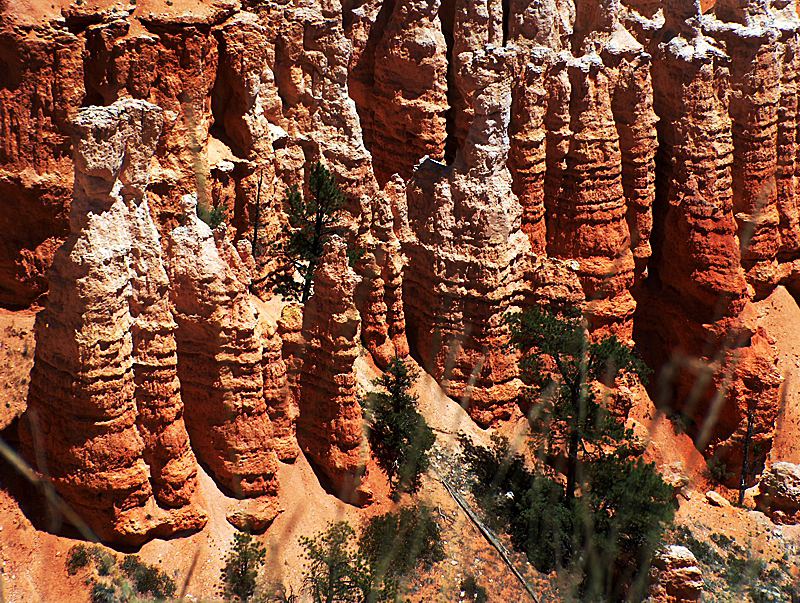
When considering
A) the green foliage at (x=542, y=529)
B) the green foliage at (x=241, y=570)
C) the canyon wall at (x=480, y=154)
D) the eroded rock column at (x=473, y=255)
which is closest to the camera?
the green foliage at (x=241, y=570)

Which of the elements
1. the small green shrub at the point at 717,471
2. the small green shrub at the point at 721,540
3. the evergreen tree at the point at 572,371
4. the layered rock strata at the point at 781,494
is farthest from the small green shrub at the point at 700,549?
the small green shrub at the point at 717,471

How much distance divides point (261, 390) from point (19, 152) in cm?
787

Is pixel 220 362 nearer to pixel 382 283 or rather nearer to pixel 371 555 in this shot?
pixel 371 555

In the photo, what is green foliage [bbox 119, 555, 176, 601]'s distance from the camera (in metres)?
23.3

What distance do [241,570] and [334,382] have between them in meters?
5.08

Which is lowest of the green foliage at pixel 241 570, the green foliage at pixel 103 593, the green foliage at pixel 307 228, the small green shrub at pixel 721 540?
the small green shrub at pixel 721 540

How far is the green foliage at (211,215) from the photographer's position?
2680 cm

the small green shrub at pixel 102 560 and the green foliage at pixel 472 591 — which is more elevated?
the small green shrub at pixel 102 560

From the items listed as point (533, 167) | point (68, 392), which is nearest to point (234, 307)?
point (68, 392)

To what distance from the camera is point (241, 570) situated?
24438 millimetres

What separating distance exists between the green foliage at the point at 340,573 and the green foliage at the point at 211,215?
7.92 meters

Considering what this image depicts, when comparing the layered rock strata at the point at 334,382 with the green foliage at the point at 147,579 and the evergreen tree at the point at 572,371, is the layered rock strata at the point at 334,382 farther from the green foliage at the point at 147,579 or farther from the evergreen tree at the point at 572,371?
the evergreen tree at the point at 572,371

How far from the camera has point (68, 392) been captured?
Result: 2264cm

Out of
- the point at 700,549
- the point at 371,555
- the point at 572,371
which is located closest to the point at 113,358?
the point at 371,555
